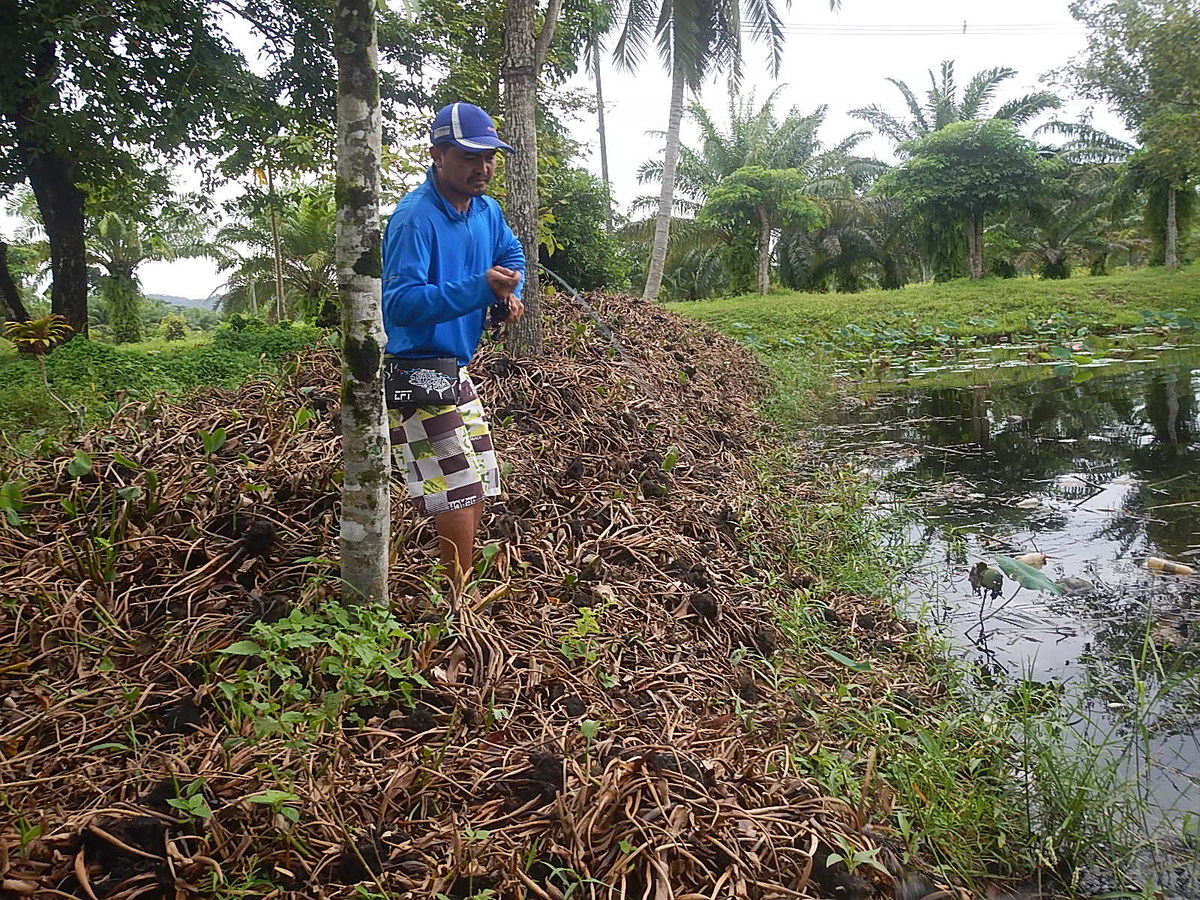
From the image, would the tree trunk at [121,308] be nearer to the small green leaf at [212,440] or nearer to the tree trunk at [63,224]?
the tree trunk at [63,224]

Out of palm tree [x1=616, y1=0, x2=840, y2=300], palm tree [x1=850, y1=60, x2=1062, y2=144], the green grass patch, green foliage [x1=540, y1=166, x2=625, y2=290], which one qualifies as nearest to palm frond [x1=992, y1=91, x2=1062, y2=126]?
palm tree [x1=850, y1=60, x2=1062, y2=144]

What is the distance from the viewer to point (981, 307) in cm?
1855

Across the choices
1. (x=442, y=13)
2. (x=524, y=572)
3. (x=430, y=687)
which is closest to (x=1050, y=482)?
(x=524, y=572)

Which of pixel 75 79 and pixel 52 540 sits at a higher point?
pixel 75 79

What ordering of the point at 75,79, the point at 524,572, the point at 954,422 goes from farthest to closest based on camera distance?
the point at 75,79
the point at 954,422
the point at 524,572

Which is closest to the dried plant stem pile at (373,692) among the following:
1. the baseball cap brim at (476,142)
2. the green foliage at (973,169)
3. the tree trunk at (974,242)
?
the baseball cap brim at (476,142)

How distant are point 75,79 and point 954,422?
1086 cm

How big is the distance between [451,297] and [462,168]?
17.5 inches

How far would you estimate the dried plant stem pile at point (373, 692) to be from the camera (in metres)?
1.78

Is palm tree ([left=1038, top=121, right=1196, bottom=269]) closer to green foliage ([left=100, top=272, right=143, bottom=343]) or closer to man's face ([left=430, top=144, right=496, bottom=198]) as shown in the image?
man's face ([left=430, top=144, right=496, bottom=198])

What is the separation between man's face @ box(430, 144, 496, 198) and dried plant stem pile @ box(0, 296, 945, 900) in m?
1.30

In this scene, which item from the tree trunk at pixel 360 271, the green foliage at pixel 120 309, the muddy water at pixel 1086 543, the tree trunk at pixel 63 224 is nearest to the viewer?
the tree trunk at pixel 360 271

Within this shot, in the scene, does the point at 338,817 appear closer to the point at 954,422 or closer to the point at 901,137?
the point at 954,422

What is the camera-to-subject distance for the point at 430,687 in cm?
225
